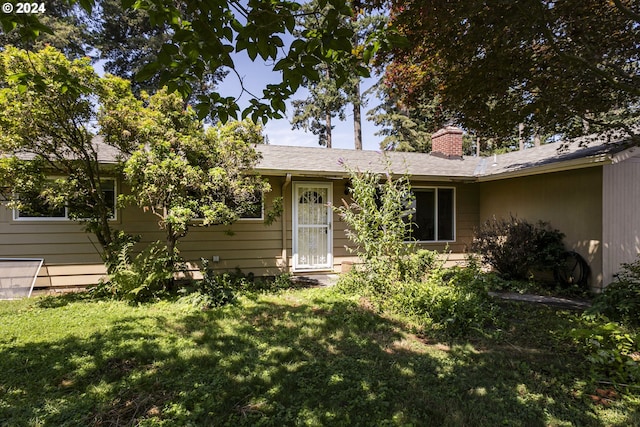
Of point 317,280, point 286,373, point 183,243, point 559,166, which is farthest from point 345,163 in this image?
point 286,373

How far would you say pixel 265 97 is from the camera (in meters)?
2.50

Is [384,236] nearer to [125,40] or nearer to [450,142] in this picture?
[450,142]

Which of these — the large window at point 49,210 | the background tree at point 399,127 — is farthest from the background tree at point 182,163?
the background tree at point 399,127

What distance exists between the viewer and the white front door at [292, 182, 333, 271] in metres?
7.74

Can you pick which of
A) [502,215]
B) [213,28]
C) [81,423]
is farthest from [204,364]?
[502,215]

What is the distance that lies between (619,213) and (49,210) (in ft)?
32.6

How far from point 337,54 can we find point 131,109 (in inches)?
166

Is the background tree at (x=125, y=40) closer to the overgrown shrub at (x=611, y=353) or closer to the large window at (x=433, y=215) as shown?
the large window at (x=433, y=215)

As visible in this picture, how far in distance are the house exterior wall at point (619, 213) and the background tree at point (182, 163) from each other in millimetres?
6192

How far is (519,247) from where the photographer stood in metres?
6.80

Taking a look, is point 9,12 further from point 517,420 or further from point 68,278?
point 68,278

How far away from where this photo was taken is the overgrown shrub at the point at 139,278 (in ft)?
17.3

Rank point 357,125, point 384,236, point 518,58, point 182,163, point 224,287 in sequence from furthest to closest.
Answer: point 357,125, point 224,287, point 384,236, point 182,163, point 518,58

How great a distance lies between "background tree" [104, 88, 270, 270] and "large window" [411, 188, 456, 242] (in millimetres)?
4464
